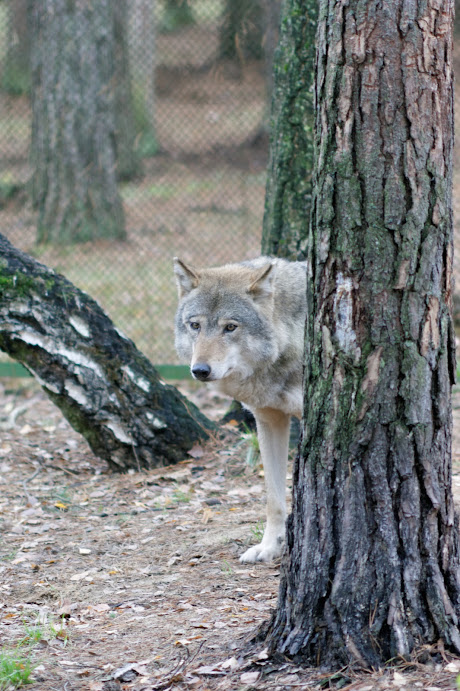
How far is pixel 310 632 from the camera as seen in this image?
109 inches

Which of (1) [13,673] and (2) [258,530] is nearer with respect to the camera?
(1) [13,673]

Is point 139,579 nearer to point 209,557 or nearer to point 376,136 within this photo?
point 209,557

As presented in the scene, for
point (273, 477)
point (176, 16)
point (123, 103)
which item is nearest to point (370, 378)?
point (273, 477)

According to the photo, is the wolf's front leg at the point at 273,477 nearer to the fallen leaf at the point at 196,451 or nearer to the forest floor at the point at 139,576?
the forest floor at the point at 139,576

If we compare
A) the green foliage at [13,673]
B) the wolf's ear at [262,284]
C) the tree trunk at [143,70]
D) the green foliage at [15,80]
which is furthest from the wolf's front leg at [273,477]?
the green foliage at [15,80]

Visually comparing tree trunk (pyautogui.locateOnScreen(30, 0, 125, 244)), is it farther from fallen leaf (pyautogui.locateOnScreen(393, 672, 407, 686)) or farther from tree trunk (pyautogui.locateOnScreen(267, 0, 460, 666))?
fallen leaf (pyautogui.locateOnScreen(393, 672, 407, 686))

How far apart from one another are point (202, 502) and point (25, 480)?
1620mm

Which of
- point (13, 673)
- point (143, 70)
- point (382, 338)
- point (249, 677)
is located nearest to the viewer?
point (382, 338)

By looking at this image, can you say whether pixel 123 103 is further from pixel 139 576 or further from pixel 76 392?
pixel 139 576

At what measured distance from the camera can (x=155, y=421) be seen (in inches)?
236

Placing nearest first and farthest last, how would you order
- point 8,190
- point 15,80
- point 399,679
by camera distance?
point 399,679
point 8,190
point 15,80

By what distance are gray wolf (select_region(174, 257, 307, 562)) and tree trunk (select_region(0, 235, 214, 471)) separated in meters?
1.41

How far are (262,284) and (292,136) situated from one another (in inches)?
78.3

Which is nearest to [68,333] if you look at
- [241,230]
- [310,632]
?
[310,632]
